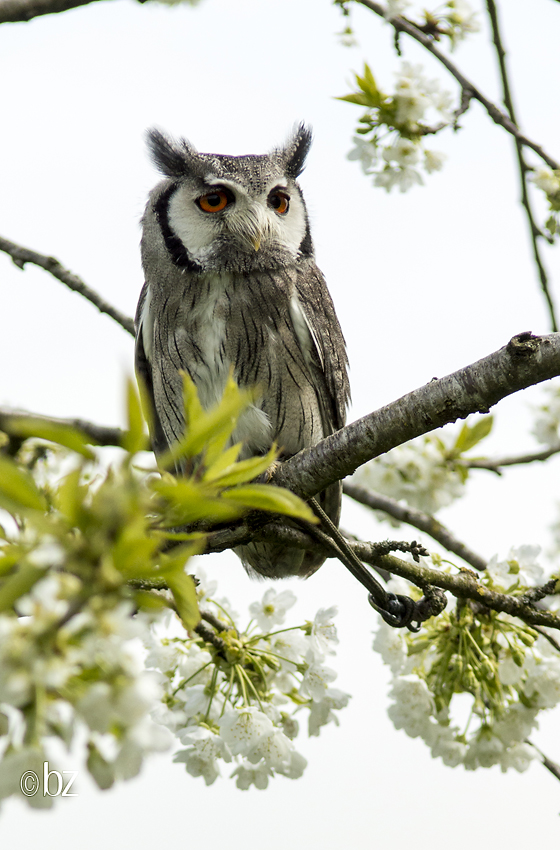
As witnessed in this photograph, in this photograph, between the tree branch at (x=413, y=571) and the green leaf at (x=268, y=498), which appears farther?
the tree branch at (x=413, y=571)

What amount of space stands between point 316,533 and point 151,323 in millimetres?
1514

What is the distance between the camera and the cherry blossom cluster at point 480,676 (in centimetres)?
209

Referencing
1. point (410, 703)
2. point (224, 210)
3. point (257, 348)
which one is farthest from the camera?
point (224, 210)

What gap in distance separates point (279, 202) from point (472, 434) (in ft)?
4.17

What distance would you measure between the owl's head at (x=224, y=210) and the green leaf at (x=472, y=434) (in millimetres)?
1024

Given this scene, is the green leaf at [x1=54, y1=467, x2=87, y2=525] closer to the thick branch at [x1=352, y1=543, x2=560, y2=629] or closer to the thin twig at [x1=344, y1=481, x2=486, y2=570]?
the thick branch at [x1=352, y1=543, x2=560, y2=629]

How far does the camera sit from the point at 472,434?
324 cm

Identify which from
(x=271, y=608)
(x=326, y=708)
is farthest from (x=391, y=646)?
(x=271, y=608)

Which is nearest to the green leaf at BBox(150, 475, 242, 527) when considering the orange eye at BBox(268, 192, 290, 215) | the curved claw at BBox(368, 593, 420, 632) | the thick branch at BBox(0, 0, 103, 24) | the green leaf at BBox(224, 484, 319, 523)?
the green leaf at BBox(224, 484, 319, 523)

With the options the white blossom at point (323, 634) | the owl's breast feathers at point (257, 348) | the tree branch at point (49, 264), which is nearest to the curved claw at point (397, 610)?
the white blossom at point (323, 634)

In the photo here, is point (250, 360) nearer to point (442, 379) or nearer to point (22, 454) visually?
point (442, 379)

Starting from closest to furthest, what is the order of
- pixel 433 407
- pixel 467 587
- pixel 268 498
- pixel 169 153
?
pixel 268 498 → pixel 433 407 → pixel 467 587 → pixel 169 153

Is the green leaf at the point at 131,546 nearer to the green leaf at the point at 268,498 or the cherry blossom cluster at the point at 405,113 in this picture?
the green leaf at the point at 268,498

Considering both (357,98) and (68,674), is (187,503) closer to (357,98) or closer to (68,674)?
(68,674)
